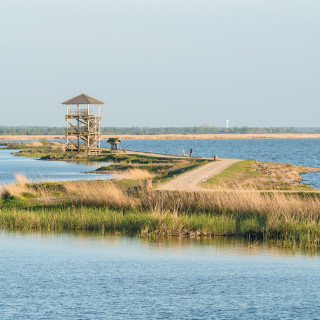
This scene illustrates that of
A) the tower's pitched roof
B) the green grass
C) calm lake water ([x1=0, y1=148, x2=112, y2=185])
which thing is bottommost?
calm lake water ([x1=0, y1=148, x2=112, y2=185])

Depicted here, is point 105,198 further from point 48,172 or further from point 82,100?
point 82,100

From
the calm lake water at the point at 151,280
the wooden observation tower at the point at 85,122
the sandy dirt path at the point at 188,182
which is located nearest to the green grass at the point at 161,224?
the calm lake water at the point at 151,280

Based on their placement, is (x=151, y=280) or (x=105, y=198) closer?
(x=151, y=280)

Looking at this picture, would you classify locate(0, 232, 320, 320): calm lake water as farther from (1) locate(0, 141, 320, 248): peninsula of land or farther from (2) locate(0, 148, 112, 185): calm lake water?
(2) locate(0, 148, 112, 185): calm lake water

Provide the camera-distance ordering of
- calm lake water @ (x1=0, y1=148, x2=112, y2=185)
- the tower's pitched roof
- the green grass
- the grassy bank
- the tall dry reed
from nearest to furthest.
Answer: the green grass
the grassy bank
the tall dry reed
calm lake water @ (x1=0, y1=148, x2=112, y2=185)
the tower's pitched roof

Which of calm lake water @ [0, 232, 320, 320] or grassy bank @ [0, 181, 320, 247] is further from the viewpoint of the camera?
grassy bank @ [0, 181, 320, 247]

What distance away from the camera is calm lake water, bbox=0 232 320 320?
18234 mm

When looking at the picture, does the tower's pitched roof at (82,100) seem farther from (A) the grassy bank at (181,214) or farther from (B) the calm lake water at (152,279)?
(B) the calm lake water at (152,279)

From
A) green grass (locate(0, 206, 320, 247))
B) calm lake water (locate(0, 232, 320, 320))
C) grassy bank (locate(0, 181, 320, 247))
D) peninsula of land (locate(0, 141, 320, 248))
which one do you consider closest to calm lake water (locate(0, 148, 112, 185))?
peninsula of land (locate(0, 141, 320, 248))

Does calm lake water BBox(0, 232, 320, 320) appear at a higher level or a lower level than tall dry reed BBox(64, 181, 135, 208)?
lower

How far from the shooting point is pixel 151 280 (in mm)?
21797

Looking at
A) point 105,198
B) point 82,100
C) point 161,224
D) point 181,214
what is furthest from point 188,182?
point 82,100

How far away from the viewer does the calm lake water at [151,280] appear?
718 inches

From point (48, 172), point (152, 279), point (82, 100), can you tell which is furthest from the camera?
point (82, 100)
